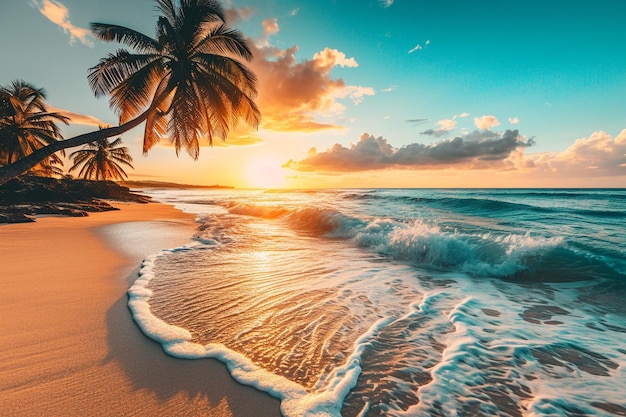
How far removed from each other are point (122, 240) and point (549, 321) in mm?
10322

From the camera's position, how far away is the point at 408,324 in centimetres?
363

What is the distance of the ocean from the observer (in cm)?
235

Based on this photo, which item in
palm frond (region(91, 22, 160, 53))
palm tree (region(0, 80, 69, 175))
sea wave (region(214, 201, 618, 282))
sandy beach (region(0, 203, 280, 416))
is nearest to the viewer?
sandy beach (region(0, 203, 280, 416))

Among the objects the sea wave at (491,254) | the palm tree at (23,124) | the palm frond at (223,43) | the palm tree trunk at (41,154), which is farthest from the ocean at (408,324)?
the palm tree at (23,124)

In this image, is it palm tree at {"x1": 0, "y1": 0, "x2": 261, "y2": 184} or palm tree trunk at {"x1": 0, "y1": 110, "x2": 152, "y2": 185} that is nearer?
palm tree trunk at {"x1": 0, "y1": 110, "x2": 152, "y2": 185}

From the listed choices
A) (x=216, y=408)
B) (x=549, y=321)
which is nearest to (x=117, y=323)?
(x=216, y=408)

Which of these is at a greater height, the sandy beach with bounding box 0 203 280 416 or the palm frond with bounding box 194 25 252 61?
the palm frond with bounding box 194 25 252 61

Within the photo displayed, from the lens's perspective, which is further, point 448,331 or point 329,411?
point 448,331

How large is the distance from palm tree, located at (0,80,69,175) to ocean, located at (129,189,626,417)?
74.6 ft

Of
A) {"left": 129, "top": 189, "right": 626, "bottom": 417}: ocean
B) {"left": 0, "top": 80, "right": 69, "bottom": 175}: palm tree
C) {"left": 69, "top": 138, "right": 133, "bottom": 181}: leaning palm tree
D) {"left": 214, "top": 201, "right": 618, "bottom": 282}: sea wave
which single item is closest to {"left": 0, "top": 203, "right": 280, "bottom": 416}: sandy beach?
{"left": 129, "top": 189, "right": 626, "bottom": 417}: ocean

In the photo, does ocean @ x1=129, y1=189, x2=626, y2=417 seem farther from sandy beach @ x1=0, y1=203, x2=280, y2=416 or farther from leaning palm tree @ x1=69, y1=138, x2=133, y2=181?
leaning palm tree @ x1=69, y1=138, x2=133, y2=181

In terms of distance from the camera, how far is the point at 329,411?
205cm

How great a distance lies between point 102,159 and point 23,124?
15.1 m

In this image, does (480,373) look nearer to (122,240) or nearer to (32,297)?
(32,297)
